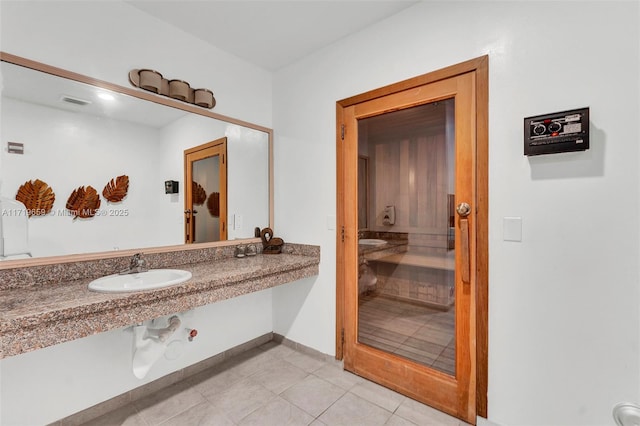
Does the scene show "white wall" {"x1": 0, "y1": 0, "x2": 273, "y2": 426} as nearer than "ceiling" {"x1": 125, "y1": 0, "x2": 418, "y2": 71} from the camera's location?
Yes

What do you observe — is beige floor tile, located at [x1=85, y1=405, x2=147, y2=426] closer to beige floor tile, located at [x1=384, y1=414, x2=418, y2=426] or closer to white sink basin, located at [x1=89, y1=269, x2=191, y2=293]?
white sink basin, located at [x1=89, y1=269, x2=191, y2=293]

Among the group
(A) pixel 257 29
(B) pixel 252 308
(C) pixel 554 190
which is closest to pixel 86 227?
(B) pixel 252 308

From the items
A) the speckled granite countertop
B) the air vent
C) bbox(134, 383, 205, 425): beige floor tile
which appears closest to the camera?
the speckled granite countertop

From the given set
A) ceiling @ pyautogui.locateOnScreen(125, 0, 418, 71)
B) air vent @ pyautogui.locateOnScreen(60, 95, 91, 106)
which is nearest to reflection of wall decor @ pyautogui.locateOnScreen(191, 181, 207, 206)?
air vent @ pyautogui.locateOnScreen(60, 95, 91, 106)

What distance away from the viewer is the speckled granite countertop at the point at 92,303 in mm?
1164

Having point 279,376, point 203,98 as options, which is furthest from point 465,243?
point 203,98

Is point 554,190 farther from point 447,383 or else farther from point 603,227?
point 447,383

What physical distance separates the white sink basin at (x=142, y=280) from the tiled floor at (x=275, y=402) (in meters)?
0.82

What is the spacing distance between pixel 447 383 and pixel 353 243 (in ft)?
3.57

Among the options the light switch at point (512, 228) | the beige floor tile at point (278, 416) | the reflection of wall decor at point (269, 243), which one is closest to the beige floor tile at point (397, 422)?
the beige floor tile at point (278, 416)

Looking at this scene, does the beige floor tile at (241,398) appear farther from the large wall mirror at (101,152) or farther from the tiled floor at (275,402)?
the large wall mirror at (101,152)

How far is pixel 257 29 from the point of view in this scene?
2207mm

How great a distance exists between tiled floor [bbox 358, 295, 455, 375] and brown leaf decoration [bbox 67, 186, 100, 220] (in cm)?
193

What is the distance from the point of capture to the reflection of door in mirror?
2291 mm
